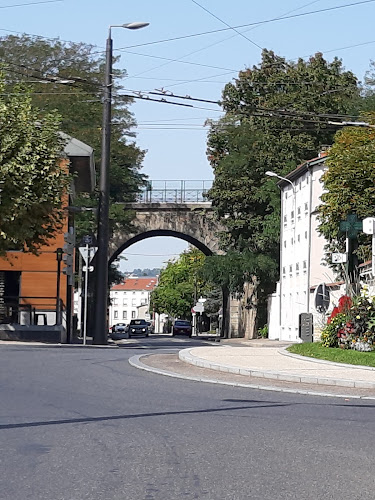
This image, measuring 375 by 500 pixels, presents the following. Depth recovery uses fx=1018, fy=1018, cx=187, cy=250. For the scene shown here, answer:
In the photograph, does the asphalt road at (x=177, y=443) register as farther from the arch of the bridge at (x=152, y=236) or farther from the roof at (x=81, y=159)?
the arch of the bridge at (x=152, y=236)

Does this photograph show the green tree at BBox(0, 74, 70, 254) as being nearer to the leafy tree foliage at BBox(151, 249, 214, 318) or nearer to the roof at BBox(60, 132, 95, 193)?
the roof at BBox(60, 132, 95, 193)

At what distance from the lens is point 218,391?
16375 millimetres

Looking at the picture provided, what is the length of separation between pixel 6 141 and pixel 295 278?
1242 inches

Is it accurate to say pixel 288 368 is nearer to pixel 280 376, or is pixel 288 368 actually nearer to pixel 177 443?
pixel 280 376

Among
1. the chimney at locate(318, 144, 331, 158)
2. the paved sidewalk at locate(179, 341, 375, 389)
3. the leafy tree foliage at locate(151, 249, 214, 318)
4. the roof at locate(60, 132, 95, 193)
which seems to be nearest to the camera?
the paved sidewalk at locate(179, 341, 375, 389)

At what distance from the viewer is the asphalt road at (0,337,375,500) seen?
302 inches

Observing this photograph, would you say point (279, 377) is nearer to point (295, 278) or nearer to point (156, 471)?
point (156, 471)

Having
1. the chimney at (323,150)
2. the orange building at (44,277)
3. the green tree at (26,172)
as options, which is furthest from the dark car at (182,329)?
the green tree at (26,172)

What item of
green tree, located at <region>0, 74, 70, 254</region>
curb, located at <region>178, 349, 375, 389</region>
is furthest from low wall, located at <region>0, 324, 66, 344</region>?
curb, located at <region>178, 349, 375, 389</region>

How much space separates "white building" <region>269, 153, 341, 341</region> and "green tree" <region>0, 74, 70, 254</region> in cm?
2291

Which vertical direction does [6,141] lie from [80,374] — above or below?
above

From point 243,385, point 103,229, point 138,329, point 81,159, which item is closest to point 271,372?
point 243,385

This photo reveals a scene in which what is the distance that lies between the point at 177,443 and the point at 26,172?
23694 mm

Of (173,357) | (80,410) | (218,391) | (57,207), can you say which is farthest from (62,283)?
(80,410)
